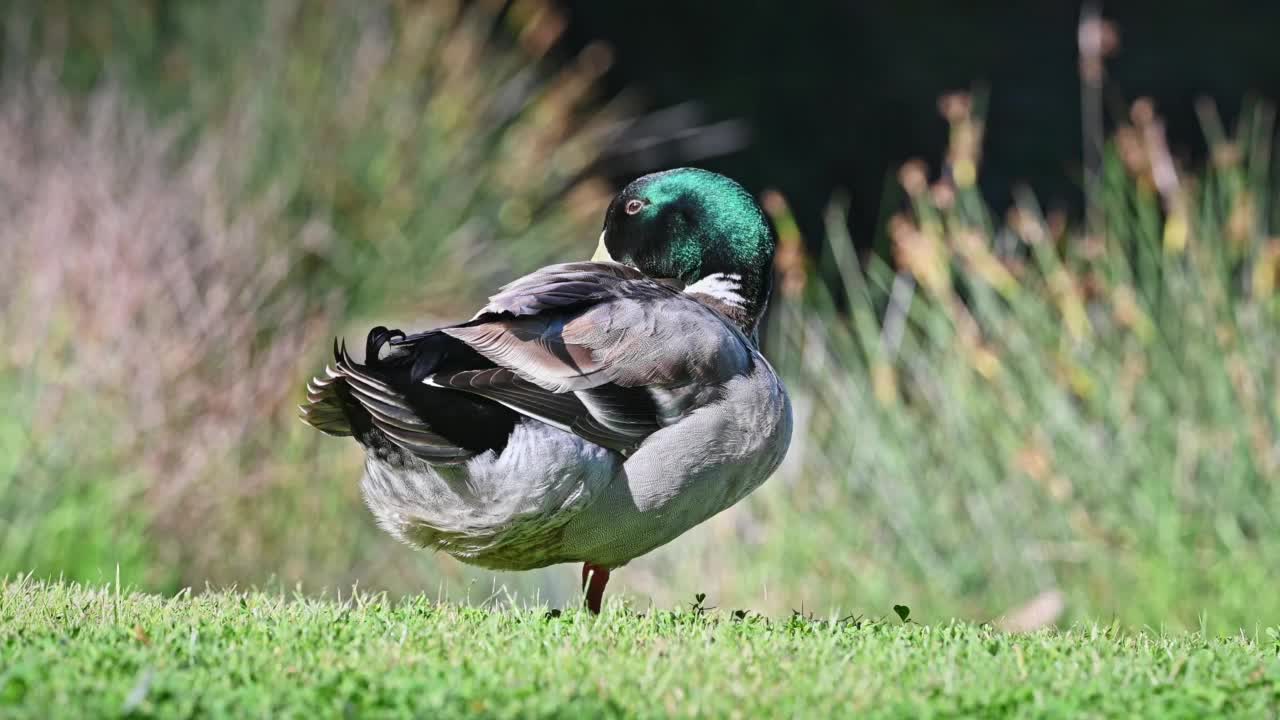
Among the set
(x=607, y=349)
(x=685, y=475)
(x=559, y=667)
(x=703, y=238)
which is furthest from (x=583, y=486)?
(x=703, y=238)

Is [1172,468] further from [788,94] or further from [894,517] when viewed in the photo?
[788,94]

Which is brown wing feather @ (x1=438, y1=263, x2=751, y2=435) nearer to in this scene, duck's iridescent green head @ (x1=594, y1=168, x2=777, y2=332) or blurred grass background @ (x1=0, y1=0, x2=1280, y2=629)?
duck's iridescent green head @ (x1=594, y1=168, x2=777, y2=332)

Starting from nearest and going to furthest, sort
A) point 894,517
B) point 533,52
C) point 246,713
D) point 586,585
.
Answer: point 246,713 → point 586,585 → point 894,517 → point 533,52

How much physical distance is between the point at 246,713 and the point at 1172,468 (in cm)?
397

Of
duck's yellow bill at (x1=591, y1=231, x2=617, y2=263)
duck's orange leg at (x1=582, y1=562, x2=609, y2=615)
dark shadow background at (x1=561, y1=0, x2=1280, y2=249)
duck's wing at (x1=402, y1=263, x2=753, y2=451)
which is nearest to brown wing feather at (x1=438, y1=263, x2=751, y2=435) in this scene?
duck's wing at (x1=402, y1=263, x2=753, y2=451)

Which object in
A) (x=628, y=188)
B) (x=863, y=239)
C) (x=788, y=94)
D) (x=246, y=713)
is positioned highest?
(x=788, y=94)

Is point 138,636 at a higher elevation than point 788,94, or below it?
below

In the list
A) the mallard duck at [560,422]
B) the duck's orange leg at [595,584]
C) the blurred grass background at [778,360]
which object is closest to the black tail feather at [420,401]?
the mallard duck at [560,422]

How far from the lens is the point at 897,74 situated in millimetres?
12578

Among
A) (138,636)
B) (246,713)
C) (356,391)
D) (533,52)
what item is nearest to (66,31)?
(533,52)

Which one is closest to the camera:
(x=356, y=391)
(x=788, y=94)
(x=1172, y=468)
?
(x=356, y=391)

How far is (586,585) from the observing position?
14.1 ft

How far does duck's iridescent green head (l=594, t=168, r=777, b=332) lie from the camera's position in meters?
4.85

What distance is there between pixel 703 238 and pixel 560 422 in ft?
3.66
